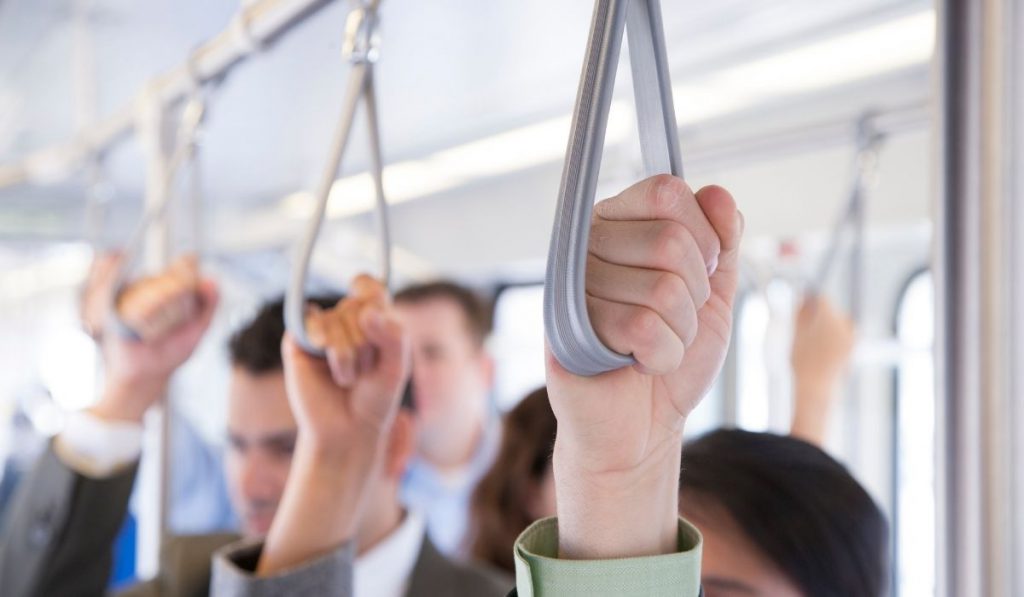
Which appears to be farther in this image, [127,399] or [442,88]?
[442,88]

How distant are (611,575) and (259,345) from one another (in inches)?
33.6

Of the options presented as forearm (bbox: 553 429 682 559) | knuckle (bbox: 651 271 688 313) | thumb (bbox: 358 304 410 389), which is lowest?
forearm (bbox: 553 429 682 559)

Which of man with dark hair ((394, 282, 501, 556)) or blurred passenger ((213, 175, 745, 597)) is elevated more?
blurred passenger ((213, 175, 745, 597))

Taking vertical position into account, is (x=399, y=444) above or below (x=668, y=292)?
below

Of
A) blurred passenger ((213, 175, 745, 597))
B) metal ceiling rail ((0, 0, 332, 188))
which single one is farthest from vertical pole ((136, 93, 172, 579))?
blurred passenger ((213, 175, 745, 597))

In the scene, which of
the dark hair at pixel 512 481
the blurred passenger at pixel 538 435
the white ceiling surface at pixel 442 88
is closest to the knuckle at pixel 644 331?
the white ceiling surface at pixel 442 88

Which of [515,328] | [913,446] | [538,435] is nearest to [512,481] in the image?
[538,435]

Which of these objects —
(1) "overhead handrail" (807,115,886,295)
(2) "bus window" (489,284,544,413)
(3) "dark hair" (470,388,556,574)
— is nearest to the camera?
(1) "overhead handrail" (807,115,886,295)

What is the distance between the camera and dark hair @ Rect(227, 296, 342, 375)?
43.9 inches

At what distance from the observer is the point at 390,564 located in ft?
3.27

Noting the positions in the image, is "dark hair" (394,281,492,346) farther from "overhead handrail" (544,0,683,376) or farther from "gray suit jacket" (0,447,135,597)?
"overhead handrail" (544,0,683,376)

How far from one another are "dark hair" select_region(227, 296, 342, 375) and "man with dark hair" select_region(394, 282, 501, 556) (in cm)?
87

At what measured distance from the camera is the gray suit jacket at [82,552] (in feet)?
3.26

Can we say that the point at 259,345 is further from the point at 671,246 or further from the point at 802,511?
the point at 671,246
